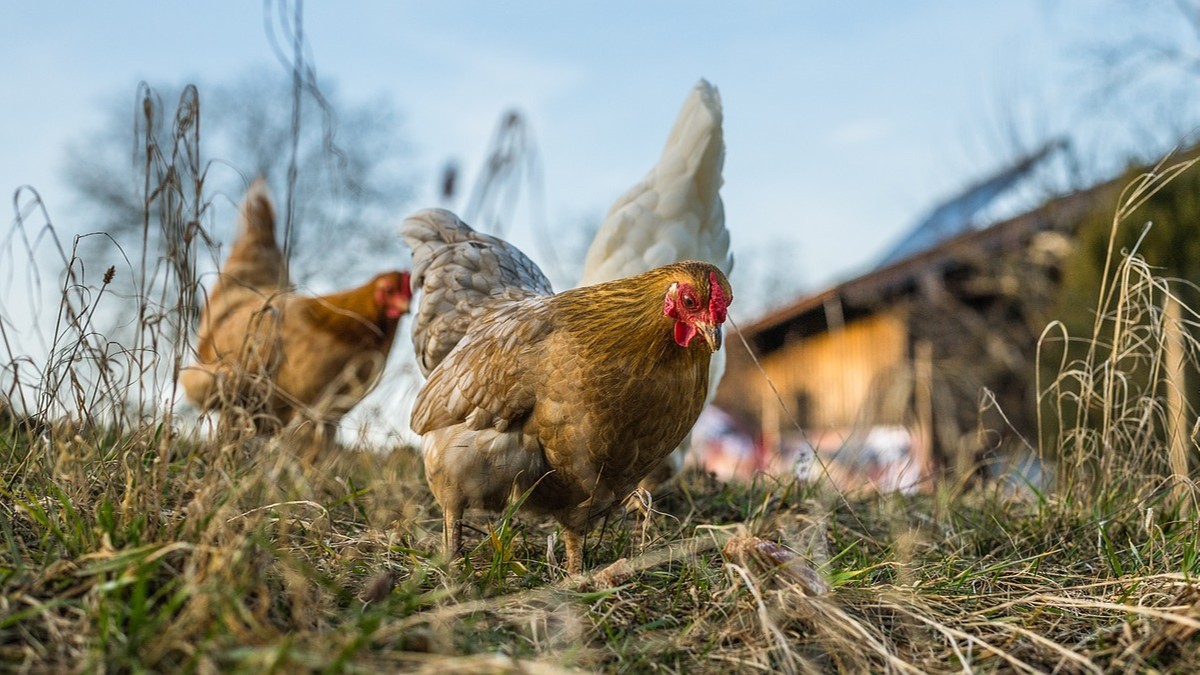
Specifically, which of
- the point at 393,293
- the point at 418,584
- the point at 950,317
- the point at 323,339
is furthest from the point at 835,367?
the point at 418,584

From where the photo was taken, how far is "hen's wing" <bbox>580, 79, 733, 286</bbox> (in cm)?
429

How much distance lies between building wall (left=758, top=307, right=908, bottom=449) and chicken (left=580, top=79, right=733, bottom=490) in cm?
759

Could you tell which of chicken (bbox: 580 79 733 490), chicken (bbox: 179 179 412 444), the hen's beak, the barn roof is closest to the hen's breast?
the hen's beak

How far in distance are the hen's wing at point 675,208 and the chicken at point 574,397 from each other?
4.74 ft

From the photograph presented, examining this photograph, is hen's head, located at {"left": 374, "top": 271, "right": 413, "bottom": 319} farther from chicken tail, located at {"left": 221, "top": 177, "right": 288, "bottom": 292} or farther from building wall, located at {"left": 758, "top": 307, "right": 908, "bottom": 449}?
building wall, located at {"left": 758, "top": 307, "right": 908, "bottom": 449}

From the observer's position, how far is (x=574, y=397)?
2486 mm

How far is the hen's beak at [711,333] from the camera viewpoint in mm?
2318

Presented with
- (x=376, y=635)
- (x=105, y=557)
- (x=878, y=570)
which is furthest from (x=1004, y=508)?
(x=105, y=557)

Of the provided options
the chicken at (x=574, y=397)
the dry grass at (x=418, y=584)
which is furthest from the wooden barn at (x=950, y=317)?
the chicken at (x=574, y=397)

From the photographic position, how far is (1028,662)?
6.15 ft

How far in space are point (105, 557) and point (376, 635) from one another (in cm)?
59

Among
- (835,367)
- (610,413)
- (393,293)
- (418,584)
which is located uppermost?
(393,293)

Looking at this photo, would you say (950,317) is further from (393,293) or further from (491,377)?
(491,377)

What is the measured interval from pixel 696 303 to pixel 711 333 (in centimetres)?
10
